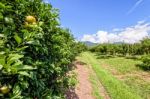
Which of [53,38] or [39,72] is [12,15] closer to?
[39,72]

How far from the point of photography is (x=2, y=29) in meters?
3.32

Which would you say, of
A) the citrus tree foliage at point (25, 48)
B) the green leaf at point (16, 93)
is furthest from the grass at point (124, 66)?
the green leaf at point (16, 93)

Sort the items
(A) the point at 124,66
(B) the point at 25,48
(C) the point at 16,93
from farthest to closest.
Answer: (A) the point at 124,66, (B) the point at 25,48, (C) the point at 16,93

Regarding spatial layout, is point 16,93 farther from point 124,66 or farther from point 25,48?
point 124,66

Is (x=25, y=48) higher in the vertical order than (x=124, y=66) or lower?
higher

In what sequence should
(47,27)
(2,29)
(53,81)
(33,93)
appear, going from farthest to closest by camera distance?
(53,81), (47,27), (33,93), (2,29)

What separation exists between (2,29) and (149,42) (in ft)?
144

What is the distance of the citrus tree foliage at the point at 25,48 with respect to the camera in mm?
2791

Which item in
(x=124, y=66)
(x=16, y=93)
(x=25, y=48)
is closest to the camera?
(x=16, y=93)

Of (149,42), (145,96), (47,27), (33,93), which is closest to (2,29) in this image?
(33,93)

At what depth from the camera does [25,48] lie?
377 cm

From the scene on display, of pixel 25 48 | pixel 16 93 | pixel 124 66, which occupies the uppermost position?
pixel 25 48

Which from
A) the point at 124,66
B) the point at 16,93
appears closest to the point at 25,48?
the point at 16,93

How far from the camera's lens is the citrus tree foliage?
279 centimetres
